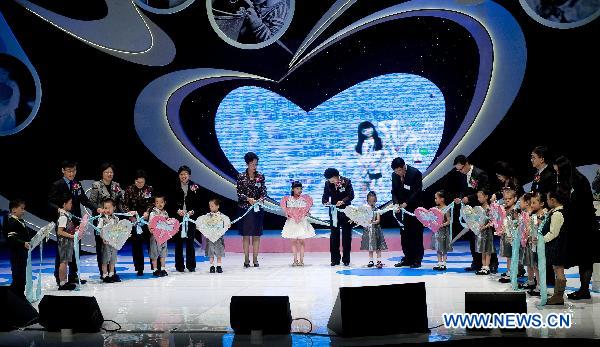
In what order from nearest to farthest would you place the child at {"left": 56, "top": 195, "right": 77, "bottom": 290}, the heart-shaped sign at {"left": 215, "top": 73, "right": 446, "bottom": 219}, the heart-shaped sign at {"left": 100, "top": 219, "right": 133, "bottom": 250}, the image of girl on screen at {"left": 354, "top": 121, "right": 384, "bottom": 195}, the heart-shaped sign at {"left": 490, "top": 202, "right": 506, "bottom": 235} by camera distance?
1. the heart-shaped sign at {"left": 490, "top": 202, "right": 506, "bottom": 235}
2. the child at {"left": 56, "top": 195, "right": 77, "bottom": 290}
3. the heart-shaped sign at {"left": 100, "top": 219, "right": 133, "bottom": 250}
4. the heart-shaped sign at {"left": 215, "top": 73, "right": 446, "bottom": 219}
5. the image of girl on screen at {"left": 354, "top": 121, "right": 384, "bottom": 195}

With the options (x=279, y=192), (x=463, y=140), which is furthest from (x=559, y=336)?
(x=279, y=192)

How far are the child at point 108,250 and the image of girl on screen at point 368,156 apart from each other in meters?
5.02

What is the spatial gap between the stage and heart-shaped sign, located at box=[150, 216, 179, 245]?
54 centimetres

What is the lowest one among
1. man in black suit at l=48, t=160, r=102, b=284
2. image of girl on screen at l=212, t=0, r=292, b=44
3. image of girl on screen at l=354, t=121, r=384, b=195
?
man in black suit at l=48, t=160, r=102, b=284

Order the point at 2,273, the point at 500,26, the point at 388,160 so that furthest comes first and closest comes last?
the point at 388,160 → the point at 500,26 → the point at 2,273

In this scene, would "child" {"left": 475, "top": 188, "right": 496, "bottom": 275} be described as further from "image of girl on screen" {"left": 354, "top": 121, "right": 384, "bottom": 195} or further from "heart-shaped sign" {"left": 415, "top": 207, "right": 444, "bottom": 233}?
"image of girl on screen" {"left": 354, "top": 121, "right": 384, "bottom": 195}

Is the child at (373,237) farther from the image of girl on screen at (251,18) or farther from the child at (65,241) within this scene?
the image of girl on screen at (251,18)

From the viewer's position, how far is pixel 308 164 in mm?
12289

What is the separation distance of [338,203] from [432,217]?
1413 mm

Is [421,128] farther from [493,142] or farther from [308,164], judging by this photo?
[308,164]

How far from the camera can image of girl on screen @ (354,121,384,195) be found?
11.9 metres

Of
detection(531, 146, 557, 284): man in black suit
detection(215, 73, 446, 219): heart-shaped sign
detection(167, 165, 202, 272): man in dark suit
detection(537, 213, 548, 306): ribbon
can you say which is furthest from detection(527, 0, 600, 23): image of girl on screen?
detection(167, 165, 202, 272): man in dark suit

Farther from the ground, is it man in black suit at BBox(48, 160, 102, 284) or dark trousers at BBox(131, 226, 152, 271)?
man in black suit at BBox(48, 160, 102, 284)

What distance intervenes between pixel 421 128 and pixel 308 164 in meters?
2.15
